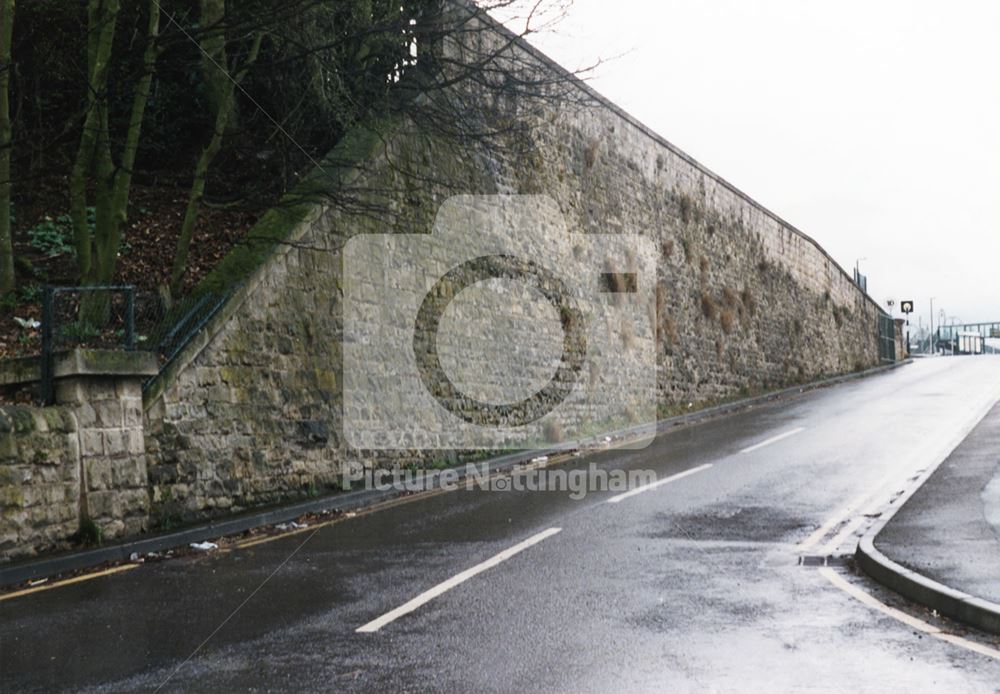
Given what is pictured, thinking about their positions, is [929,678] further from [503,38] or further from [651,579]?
[503,38]

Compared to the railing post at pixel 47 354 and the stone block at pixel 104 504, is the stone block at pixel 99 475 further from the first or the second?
the railing post at pixel 47 354

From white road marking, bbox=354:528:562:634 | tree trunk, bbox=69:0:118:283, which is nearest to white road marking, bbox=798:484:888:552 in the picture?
white road marking, bbox=354:528:562:634

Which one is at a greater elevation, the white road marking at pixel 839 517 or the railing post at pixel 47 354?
the railing post at pixel 47 354

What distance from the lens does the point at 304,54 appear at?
1414cm

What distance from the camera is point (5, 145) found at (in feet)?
39.6

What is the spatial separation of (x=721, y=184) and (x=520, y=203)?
12939 mm

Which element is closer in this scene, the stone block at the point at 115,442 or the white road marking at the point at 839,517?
the white road marking at the point at 839,517

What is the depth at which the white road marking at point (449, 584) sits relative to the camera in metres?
6.85

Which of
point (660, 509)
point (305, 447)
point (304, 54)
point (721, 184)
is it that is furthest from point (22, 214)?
point (721, 184)

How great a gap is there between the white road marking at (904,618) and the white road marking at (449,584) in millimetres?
2846

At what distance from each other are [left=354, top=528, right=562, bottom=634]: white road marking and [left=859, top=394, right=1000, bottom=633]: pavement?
317cm

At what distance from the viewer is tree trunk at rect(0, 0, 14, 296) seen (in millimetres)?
12164

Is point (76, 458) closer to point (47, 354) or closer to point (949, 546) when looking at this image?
point (47, 354)

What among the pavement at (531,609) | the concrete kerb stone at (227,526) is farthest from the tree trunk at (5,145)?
the pavement at (531,609)
